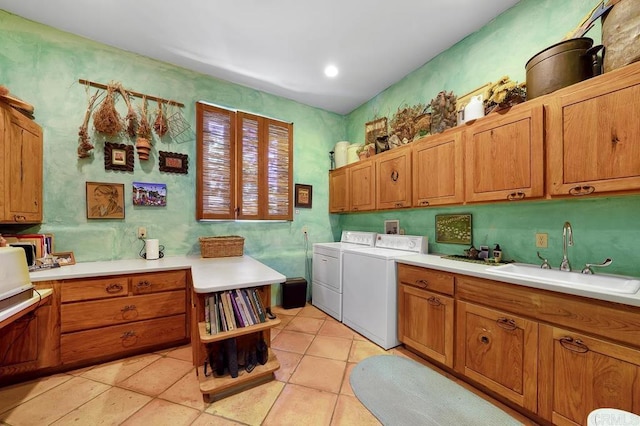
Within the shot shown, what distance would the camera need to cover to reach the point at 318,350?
7.57 ft

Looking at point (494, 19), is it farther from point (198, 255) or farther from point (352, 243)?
point (198, 255)

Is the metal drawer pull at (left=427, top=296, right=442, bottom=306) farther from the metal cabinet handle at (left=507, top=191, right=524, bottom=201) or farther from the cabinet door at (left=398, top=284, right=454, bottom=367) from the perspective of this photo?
the metal cabinet handle at (left=507, top=191, right=524, bottom=201)

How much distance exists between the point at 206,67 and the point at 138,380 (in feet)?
10.6

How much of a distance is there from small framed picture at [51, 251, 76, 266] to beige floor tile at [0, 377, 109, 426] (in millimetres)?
1009

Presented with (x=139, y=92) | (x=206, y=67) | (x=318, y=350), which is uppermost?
(x=206, y=67)

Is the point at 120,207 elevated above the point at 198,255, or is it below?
above

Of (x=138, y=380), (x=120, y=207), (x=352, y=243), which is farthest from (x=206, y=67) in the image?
(x=138, y=380)

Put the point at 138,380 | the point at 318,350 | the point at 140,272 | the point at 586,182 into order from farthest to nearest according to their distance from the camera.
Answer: the point at 318,350 < the point at 140,272 < the point at 138,380 < the point at 586,182

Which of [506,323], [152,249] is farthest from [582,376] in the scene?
[152,249]

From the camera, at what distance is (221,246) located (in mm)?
2781

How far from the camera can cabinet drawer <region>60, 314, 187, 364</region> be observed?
1.92 metres

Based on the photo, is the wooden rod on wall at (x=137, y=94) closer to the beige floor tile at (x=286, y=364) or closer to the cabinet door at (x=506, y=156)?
the beige floor tile at (x=286, y=364)

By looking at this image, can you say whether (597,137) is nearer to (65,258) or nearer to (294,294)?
(294,294)

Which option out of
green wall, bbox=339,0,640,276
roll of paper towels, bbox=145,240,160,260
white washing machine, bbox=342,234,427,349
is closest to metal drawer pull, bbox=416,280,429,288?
white washing machine, bbox=342,234,427,349
